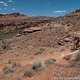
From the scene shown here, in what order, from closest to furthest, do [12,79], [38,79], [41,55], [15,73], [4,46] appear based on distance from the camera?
[38,79] < [12,79] < [15,73] < [41,55] < [4,46]

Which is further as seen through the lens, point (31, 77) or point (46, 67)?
point (46, 67)

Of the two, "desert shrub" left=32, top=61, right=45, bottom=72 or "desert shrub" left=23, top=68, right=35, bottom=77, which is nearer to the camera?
"desert shrub" left=23, top=68, right=35, bottom=77

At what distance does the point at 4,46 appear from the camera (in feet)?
93.2

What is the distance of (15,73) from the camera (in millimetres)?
14328

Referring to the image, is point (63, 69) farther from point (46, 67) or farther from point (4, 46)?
point (4, 46)

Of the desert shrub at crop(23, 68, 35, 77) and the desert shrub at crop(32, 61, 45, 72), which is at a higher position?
the desert shrub at crop(32, 61, 45, 72)

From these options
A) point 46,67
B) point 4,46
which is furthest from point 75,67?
point 4,46

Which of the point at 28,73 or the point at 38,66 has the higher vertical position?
the point at 38,66

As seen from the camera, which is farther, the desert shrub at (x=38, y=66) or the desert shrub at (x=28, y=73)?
the desert shrub at (x=38, y=66)

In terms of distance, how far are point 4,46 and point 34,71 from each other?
15.3 m

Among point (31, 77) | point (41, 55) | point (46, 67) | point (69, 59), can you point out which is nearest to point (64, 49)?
point (41, 55)

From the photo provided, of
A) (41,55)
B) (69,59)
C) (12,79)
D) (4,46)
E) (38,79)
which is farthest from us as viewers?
(4,46)

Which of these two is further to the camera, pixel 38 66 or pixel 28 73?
pixel 38 66

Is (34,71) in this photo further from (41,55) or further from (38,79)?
(41,55)
